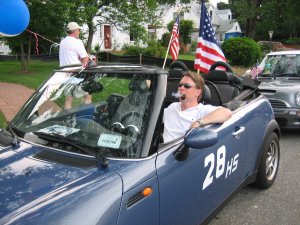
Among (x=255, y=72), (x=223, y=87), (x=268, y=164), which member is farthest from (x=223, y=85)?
(x=255, y=72)

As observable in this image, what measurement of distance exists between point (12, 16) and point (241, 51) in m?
17.3

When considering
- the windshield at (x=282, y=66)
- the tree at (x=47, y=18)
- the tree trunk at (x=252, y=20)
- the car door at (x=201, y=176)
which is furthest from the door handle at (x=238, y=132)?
the tree trunk at (x=252, y=20)

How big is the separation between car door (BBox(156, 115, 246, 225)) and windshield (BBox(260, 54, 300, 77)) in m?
4.77

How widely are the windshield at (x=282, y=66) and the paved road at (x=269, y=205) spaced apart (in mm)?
3176

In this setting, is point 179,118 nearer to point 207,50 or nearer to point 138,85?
point 138,85

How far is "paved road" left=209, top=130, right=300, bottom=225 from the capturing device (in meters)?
3.64

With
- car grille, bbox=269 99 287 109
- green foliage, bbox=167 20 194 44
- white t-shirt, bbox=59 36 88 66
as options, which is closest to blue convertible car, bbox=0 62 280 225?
car grille, bbox=269 99 287 109

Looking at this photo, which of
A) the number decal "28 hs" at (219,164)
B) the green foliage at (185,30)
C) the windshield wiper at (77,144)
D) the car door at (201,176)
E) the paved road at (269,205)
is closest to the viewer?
the windshield wiper at (77,144)

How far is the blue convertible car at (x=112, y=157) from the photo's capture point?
1.95 m

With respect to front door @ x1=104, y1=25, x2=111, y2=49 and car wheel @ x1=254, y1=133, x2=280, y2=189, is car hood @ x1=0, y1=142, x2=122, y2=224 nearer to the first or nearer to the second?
car wheel @ x1=254, y1=133, x2=280, y2=189

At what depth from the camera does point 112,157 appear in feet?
7.68

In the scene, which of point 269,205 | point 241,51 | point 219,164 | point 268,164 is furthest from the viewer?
point 241,51

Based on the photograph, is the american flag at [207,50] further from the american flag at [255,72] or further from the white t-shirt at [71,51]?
the white t-shirt at [71,51]

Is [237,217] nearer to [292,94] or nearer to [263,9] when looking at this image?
[292,94]
